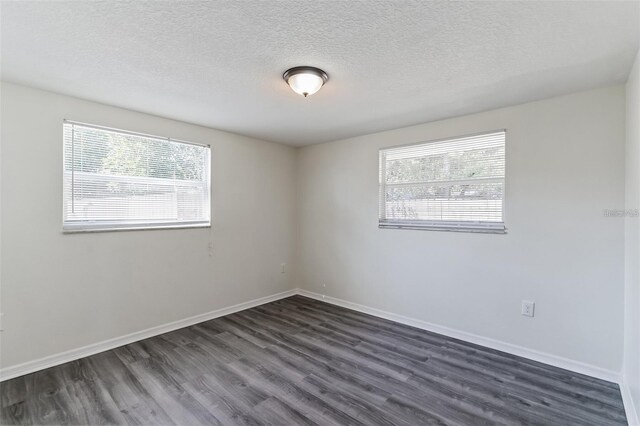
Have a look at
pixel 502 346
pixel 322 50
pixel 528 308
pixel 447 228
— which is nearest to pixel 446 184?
pixel 447 228

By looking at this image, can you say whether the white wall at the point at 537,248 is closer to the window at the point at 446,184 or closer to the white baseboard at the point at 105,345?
the window at the point at 446,184

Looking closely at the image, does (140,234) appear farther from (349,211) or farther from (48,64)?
(349,211)

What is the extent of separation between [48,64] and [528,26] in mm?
3046

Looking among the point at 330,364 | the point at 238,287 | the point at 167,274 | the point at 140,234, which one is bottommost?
the point at 330,364

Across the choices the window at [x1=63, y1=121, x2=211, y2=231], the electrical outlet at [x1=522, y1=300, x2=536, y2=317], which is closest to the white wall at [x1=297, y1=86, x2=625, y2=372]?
the electrical outlet at [x1=522, y1=300, x2=536, y2=317]

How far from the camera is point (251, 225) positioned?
4.16 meters

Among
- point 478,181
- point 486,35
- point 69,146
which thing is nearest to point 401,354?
point 478,181

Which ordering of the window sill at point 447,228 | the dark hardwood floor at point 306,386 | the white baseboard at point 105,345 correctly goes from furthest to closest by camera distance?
the window sill at point 447,228, the white baseboard at point 105,345, the dark hardwood floor at point 306,386

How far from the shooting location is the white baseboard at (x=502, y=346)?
7.91 ft

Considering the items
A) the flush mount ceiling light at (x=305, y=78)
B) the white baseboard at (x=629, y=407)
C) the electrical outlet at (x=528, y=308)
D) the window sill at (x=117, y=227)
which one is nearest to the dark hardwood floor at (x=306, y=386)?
the white baseboard at (x=629, y=407)

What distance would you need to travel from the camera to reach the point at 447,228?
3229 millimetres

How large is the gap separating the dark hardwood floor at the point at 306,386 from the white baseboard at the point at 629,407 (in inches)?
1.7

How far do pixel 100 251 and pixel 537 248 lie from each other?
13.3 ft

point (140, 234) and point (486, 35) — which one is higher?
point (486, 35)
